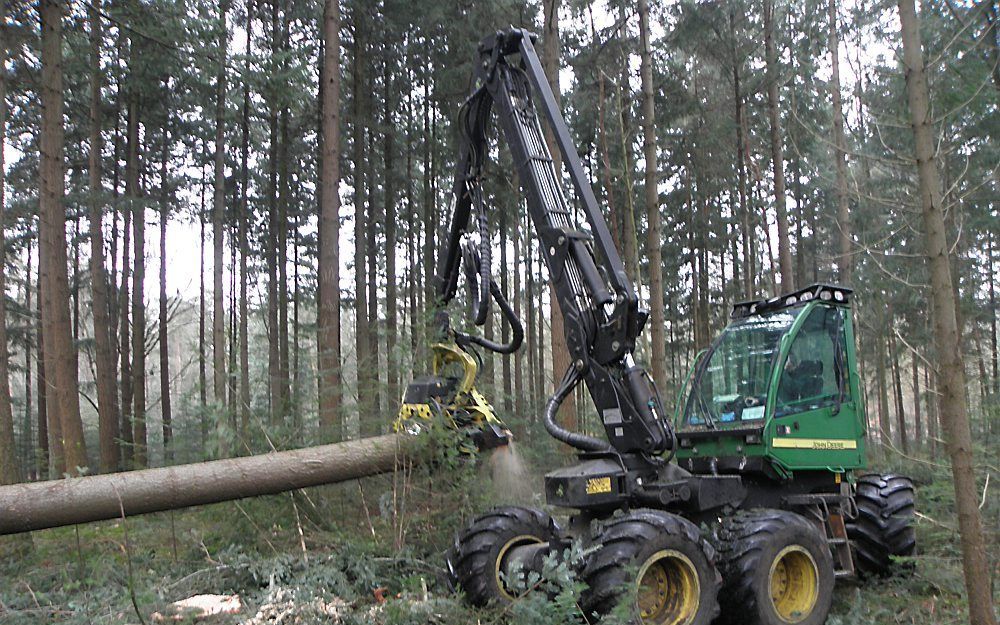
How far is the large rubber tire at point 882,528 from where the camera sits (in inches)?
296

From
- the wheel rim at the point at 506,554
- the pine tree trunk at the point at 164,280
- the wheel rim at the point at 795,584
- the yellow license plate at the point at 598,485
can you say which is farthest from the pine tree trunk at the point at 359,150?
the wheel rim at the point at 795,584

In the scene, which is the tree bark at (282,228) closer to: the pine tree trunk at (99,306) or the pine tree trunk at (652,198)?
the pine tree trunk at (99,306)

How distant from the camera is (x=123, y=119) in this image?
65.2ft

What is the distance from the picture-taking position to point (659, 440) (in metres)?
5.84

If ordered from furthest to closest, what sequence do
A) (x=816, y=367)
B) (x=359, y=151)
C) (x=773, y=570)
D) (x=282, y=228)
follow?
(x=282, y=228) → (x=359, y=151) → (x=816, y=367) → (x=773, y=570)

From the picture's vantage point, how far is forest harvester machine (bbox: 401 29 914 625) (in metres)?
5.41

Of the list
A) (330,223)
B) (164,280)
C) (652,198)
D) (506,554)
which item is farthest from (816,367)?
(164,280)

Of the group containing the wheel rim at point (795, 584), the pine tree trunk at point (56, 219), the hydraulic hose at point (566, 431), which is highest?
the pine tree trunk at point (56, 219)

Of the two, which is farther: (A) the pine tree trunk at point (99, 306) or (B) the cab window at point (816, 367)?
(A) the pine tree trunk at point (99, 306)

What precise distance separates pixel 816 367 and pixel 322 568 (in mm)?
4704

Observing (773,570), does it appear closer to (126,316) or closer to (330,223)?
(330,223)

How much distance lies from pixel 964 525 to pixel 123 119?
2044 centimetres

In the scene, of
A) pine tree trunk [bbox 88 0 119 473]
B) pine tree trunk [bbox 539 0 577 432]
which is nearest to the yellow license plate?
pine tree trunk [bbox 539 0 577 432]

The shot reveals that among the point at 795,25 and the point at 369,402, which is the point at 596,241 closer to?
the point at 369,402
